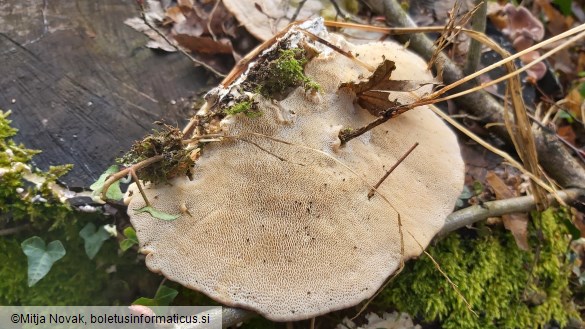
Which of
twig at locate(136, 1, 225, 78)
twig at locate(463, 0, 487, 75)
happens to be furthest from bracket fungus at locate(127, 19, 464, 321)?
twig at locate(463, 0, 487, 75)

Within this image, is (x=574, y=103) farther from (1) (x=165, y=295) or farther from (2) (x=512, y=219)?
(1) (x=165, y=295)

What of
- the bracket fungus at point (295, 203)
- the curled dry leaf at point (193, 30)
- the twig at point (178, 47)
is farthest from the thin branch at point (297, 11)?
the bracket fungus at point (295, 203)

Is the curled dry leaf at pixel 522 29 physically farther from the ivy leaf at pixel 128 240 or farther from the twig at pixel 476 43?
the ivy leaf at pixel 128 240

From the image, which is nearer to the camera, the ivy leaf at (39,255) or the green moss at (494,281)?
the ivy leaf at (39,255)

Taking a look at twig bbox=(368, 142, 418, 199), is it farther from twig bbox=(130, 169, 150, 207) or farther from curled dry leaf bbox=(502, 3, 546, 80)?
curled dry leaf bbox=(502, 3, 546, 80)

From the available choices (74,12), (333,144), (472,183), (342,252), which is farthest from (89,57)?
(472,183)

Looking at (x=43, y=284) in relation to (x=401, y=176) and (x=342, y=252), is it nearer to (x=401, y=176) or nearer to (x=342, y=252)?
(x=342, y=252)

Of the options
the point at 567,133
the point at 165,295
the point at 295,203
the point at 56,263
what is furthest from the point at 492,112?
the point at 56,263
